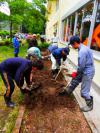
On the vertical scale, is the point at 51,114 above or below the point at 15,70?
below

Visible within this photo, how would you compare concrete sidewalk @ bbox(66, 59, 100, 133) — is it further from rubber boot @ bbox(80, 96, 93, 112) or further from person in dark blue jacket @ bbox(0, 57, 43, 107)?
person in dark blue jacket @ bbox(0, 57, 43, 107)

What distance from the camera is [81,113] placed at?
471 centimetres

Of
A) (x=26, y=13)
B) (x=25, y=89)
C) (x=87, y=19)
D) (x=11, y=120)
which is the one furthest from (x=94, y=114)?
(x=26, y=13)

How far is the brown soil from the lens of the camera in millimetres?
3979

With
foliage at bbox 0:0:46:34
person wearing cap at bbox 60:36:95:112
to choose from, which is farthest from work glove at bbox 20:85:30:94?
foliage at bbox 0:0:46:34

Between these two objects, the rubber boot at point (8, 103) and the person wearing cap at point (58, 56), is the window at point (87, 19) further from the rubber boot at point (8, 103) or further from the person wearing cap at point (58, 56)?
the rubber boot at point (8, 103)

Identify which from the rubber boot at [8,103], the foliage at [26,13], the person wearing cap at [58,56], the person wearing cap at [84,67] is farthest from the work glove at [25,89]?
the foliage at [26,13]

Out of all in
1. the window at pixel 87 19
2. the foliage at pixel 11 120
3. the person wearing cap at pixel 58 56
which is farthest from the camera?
the window at pixel 87 19

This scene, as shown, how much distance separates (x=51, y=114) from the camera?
4574 millimetres

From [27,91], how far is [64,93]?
1.18 m

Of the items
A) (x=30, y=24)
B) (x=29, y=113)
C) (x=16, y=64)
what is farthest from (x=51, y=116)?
(x=30, y=24)

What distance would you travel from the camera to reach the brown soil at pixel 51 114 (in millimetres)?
3979

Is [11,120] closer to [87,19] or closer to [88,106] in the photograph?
[88,106]

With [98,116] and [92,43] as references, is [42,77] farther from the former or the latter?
[98,116]
